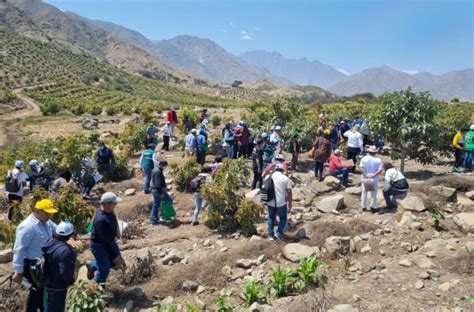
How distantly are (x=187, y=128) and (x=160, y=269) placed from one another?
14.5m

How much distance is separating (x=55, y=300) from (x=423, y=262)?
6.12m

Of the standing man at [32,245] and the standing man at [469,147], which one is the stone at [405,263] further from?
the standing man at [469,147]

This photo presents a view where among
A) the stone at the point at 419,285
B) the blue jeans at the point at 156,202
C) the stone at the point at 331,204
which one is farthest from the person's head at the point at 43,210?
the stone at the point at 331,204

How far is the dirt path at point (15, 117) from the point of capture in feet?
92.7

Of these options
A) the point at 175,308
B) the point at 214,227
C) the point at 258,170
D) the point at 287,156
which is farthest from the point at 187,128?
the point at 175,308

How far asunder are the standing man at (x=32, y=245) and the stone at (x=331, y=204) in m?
6.96

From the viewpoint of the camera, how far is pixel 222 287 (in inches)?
295

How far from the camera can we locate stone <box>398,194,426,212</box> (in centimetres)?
1013

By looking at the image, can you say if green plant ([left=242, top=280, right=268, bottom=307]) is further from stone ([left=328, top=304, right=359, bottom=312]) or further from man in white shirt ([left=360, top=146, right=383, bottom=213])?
man in white shirt ([left=360, top=146, right=383, bottom=213])

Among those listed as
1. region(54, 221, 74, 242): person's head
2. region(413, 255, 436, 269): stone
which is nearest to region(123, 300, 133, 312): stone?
region(54, 221, 74, 242): person's head

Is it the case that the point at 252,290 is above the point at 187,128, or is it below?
→ below

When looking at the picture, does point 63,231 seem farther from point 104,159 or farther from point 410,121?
point 410,121

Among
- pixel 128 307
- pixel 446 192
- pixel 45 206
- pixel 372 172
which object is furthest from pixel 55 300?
pixel 446 192

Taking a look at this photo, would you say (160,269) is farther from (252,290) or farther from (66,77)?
(66,77)
